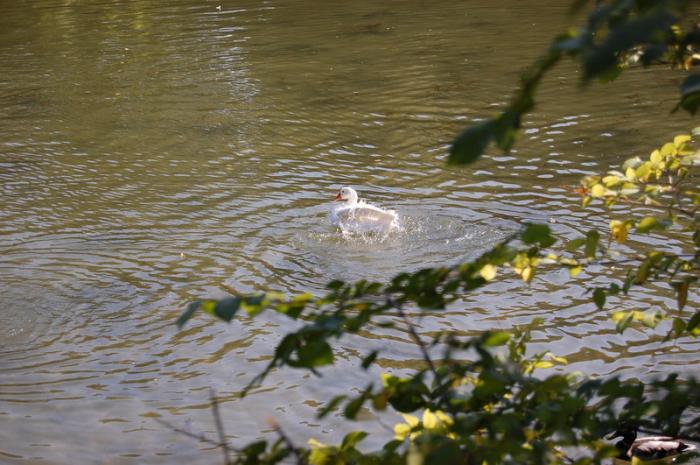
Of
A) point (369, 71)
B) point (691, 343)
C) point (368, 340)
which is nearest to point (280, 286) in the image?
point (368, 340)

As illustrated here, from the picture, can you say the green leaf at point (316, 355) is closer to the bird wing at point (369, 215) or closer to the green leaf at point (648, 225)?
the green leaf at point (648, 225)

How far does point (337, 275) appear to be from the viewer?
6945mm

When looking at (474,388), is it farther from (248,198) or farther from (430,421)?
(248,198)

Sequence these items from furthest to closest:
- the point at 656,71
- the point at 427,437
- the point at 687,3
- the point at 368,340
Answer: the point at 656,71 < the point at 368,340 < the point at 427,437 < the point at 687,3

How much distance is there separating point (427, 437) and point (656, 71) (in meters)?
10.5

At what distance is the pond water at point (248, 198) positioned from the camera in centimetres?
543

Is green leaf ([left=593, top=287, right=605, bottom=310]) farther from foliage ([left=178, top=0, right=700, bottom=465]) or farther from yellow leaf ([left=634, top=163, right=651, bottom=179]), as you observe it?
yellow leaf ([left=634, top=163, right=651, bottom=179])

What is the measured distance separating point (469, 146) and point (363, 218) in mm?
6079

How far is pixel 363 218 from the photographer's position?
24.3 feet

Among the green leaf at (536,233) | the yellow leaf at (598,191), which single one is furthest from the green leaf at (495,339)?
the yellow leaf at (598,191)

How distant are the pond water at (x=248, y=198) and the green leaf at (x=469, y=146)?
22 centimetres

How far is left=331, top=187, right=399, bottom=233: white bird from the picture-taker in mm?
7438

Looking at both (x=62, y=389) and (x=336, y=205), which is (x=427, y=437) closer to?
(x=62, y=389)

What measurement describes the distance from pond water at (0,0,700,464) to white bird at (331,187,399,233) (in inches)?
4.9
